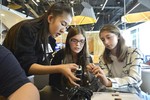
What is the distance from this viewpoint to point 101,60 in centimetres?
200

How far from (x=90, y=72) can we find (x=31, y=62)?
379 millimetres

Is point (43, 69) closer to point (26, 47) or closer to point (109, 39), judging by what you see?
point (26, 47)

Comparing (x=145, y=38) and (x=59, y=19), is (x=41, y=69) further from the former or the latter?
(x=145, y=38)

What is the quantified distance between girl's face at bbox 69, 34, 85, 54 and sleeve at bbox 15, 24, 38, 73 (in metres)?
0.78

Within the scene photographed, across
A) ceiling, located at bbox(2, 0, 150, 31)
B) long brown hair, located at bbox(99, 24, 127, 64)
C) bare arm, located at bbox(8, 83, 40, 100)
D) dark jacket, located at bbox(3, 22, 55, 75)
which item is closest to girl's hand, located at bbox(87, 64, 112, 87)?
dark jacket, located at bbox(3, 22, 55, 75)

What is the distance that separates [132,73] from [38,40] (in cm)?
83

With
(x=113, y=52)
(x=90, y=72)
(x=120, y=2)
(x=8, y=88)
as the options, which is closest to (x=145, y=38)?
(x=120, y=2)

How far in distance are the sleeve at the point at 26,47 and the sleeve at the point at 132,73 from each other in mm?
623

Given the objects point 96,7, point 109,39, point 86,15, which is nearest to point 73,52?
point 109,39

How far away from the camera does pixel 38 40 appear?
4.14ft

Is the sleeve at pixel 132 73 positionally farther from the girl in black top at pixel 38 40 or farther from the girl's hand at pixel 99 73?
the girl in black top at pixel 38 40

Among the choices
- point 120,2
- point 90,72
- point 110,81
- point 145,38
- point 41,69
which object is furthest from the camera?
point 145,38

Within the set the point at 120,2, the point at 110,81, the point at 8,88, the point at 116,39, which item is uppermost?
the point at 120,2

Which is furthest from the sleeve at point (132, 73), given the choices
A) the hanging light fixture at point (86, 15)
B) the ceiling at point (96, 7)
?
the ceiling at point (96, 7)
